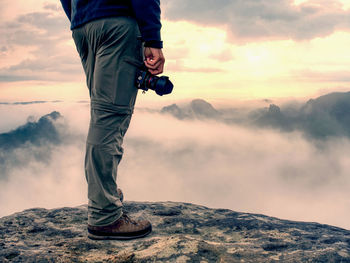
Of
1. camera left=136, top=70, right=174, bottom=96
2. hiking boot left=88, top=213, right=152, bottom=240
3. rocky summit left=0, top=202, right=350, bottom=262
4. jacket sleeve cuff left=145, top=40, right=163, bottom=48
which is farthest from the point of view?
hiking boot left=88, top=213, right=152, bottom=240

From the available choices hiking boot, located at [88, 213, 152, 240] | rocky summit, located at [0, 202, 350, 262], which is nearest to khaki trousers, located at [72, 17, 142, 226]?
hiking boot, located at [88, 213, 152, 240]

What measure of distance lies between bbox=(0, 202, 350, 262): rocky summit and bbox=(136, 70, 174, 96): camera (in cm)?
162

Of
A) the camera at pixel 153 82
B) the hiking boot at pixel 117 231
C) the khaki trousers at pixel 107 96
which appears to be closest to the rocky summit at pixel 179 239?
the hiking boot at pixel 117 231

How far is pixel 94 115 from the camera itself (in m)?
3.78

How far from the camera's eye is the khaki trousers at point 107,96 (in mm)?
3580

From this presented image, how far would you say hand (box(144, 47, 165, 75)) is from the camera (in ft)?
11.7

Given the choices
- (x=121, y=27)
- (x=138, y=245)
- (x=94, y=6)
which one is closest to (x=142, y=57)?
(x=121, y=27)

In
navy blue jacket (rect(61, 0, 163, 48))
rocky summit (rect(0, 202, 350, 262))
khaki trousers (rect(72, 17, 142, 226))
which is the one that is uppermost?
navy blue jacket (rect(61, 0, 163, 48))

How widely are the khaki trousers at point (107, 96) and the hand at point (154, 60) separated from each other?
0.13 metres

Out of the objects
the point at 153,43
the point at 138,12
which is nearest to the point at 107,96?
the point at 153,43

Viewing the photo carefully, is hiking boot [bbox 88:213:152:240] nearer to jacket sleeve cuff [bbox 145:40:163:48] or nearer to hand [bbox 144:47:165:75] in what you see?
hand [bbox 144:47:165:75]

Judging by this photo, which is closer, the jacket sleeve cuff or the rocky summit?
the rocky summit

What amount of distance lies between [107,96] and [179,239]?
1.73 m

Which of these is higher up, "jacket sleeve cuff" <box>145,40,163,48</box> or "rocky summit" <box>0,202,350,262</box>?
"jacket sleeve cuff" <box>145,40,163,48</box>
